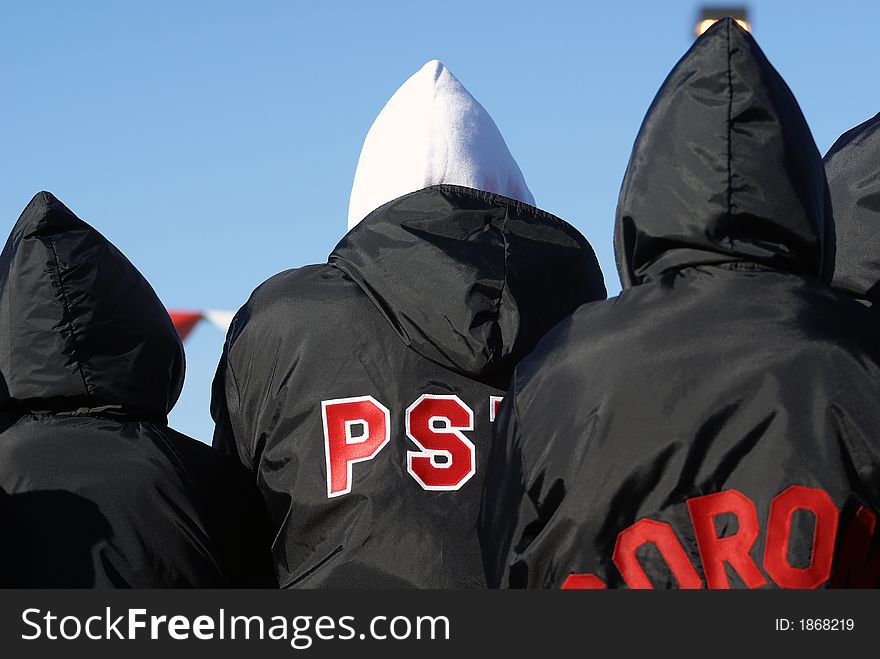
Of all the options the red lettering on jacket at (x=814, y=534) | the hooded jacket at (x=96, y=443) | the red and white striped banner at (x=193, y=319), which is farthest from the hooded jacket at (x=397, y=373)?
the red and white striped banner at (x=193, y=319)

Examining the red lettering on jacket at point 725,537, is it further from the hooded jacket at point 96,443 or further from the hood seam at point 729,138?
the hooded jacket at point 96,443

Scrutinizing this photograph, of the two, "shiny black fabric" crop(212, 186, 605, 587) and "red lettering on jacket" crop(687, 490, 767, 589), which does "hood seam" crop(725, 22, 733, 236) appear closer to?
"red lettering on jacket" crop(687, 490, 767, 589)

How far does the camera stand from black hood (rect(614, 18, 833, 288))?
9.04 ft

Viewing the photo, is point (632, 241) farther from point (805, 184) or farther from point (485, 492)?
point (485, 492)

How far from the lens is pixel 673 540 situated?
2.66 m

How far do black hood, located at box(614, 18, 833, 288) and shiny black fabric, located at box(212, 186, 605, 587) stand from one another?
0.79m

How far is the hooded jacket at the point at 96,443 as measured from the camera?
3.49 metres

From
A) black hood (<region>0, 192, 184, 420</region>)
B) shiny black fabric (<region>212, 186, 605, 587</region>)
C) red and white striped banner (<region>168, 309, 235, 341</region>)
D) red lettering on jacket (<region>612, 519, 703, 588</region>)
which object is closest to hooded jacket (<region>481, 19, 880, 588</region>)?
red lettering on jacket (<region>612, 519, 703, 588</region>)

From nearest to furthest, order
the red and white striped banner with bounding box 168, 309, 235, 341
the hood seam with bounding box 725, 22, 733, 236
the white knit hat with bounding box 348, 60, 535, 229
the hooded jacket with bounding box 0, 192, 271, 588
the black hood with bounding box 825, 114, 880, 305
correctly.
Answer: the hood seam with bounding box 725, 22, 733, 236 → the hooded jacket with bounding box 0, 192, 271, 588 → the black hood with bounding box 825, 114, 880, 305 → the white knit hat with bounding box 348, 60, 535, 229 → the red and white striped banner with bounding box 168, 309, 235, 341

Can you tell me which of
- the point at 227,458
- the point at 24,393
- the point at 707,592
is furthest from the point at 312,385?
the point at 707,592

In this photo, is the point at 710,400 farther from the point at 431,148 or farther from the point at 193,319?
the point at 193,319

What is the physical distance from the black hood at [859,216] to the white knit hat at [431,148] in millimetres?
884

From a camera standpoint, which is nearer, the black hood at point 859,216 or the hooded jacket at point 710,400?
the hooded jacket at point 710,400

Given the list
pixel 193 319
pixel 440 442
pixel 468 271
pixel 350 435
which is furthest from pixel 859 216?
pixel 193 319
